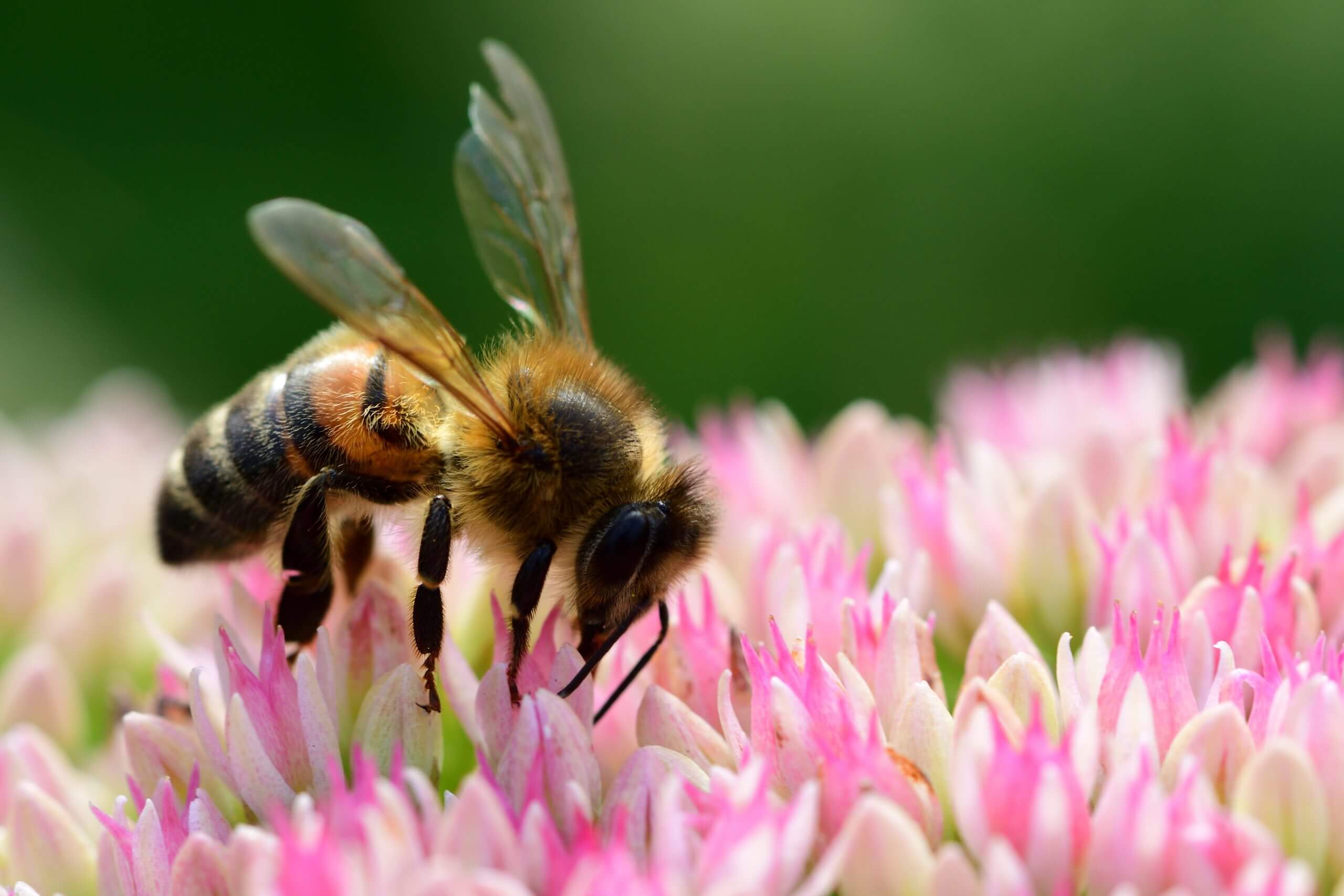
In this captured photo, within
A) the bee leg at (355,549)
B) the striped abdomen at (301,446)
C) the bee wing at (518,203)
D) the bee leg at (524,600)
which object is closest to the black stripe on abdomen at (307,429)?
the striped abdomen at (301,446)

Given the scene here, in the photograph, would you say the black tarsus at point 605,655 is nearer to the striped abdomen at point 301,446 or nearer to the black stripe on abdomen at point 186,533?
the striped abdomen at point 301,446

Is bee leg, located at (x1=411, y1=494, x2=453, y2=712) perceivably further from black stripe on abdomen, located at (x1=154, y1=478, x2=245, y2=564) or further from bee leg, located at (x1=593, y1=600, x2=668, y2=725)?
black stripe on abdomen, located at (x1=154, y1=478, x2=245, y2=564)

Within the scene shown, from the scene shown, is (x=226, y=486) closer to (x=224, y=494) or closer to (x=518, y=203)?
(x=224, y=494)

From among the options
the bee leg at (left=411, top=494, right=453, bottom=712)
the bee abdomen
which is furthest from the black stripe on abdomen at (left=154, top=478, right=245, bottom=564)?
the bee leg at (left=411, top=494, right=453, bottom=712)

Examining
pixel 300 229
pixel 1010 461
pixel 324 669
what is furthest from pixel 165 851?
pixel 1010 461

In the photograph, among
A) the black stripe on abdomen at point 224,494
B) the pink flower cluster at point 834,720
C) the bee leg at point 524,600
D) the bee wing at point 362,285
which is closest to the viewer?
the pink flower cluster at point 834,720

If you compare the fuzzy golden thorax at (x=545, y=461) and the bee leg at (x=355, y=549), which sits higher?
the fuzzy golden thorax at (x=545, y=461)
